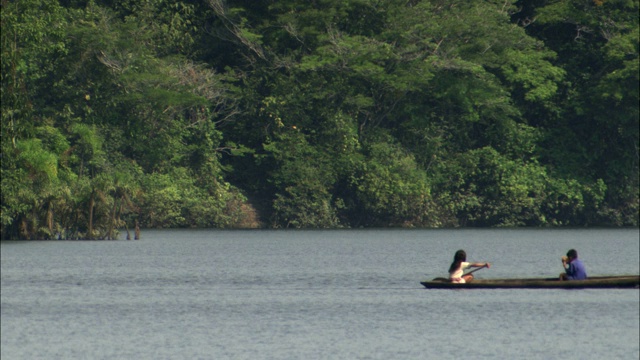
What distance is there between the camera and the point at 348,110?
8294cm

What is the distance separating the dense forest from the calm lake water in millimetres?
13954

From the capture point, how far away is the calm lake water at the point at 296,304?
116 ft

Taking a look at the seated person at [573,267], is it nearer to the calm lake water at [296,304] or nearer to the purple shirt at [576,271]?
the purple shirt at [576,271]

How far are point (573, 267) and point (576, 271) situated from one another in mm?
185

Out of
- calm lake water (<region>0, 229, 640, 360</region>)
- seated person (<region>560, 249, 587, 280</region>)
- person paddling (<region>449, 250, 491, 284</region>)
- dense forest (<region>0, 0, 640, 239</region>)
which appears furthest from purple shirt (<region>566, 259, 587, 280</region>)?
dense forest (<region>0, 0, 640, 239</region>)

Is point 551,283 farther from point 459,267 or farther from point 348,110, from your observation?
point 348,110

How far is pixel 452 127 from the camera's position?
84375 millimetres

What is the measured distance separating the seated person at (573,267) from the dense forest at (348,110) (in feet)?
121

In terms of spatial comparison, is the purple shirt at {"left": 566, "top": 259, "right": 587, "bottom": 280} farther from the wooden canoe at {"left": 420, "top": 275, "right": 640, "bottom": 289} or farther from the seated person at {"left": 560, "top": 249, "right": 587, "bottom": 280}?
the wooden canoe at {"left": 420, "top": 275, "right": 640, "bottom": 289}

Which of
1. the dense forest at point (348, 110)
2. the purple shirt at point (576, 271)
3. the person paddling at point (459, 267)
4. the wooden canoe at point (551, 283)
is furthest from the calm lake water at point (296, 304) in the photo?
the dense forest at point (348, 110)

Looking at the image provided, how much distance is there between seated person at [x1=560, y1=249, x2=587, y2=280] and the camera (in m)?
41.9

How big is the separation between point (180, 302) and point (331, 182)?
1475 inches

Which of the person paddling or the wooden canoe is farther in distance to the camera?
the person paddling

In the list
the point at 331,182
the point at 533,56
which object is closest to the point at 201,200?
the point at 331,182
